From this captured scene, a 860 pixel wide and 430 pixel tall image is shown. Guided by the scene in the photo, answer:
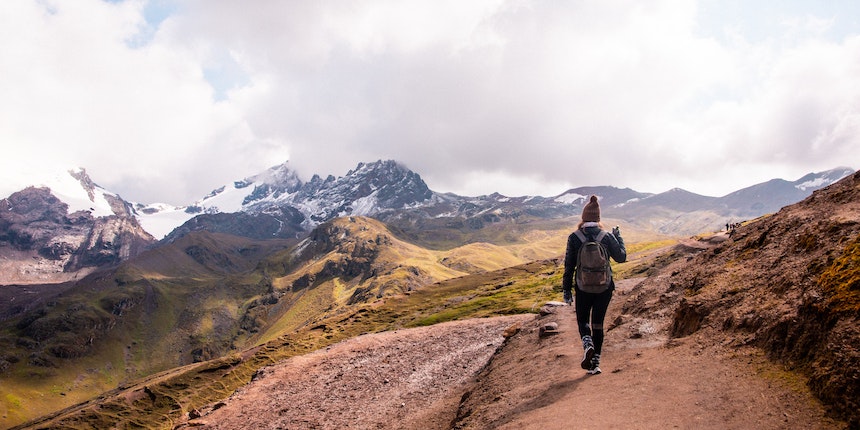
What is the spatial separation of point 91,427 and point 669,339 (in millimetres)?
154658

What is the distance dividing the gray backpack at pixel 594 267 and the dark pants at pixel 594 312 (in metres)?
0.25

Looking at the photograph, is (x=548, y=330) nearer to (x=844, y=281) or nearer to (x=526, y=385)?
(x=526, y=385)

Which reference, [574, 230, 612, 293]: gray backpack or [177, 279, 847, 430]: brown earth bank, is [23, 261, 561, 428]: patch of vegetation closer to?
[177, 279, 847, 430]: brown earth bank

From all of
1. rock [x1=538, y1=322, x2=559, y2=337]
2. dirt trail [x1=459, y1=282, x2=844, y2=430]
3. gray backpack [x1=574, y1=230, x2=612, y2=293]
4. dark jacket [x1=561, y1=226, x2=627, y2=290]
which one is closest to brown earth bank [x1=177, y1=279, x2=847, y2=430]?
dirt trail [x1=459, y1=282, x2=844, y2=430]

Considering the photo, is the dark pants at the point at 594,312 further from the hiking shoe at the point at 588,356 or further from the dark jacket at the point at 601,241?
the dark jacket at the point at 601,241

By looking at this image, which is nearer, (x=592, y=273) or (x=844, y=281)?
(x=844, y=281)

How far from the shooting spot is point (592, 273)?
43.1 feet

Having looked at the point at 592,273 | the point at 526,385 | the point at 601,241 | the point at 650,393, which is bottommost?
the point at 526,385

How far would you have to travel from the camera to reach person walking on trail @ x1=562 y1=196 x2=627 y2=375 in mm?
13117

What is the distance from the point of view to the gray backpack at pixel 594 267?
1307cm

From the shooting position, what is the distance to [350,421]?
21797mm

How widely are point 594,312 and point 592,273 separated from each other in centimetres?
123

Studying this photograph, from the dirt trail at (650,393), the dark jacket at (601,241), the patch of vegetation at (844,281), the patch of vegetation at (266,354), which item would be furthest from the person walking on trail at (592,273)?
the patch of vegetation at (266,354)

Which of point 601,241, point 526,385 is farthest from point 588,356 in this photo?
point 601,241
